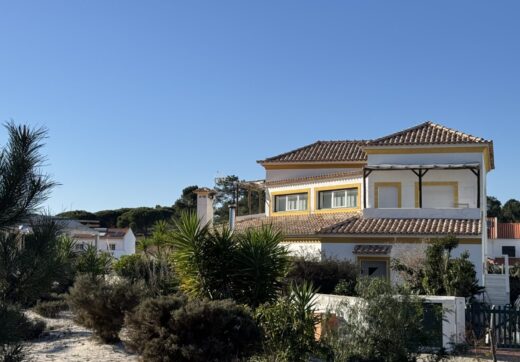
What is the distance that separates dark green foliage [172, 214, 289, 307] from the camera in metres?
16.0

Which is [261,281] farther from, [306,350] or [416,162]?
[416,162]

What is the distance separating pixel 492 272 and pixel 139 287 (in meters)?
22.0

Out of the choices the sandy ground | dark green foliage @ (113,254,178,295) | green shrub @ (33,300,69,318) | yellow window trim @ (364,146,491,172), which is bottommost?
the sandy ground

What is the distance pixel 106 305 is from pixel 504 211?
82199 millimetres

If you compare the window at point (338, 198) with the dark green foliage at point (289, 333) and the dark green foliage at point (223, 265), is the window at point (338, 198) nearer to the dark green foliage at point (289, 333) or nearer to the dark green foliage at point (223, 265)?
the dark green foliage at point (223, 265)

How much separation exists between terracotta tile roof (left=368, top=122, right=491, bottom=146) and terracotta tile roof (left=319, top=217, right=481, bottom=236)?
13.6 ft

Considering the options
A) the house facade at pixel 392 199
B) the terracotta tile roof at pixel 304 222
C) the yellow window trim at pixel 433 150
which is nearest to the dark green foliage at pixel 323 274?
the house facade at pixel 392 199

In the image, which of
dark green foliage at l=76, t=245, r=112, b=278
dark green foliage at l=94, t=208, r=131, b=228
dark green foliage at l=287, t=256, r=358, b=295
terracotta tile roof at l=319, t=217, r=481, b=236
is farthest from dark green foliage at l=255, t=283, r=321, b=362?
dark green foliage at l=94, t=208, r=131, b=228

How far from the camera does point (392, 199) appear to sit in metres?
33.8

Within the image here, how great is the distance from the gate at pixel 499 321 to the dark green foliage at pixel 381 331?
522cm

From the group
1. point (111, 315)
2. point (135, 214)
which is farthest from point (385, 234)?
point (135, 214)

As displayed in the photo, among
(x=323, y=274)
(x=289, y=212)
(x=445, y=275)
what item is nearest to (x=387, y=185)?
(x=289, y=212)

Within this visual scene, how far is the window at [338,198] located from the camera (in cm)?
3590

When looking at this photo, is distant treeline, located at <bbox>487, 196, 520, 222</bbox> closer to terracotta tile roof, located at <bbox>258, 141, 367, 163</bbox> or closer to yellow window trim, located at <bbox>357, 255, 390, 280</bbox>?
terracotta tile roof, located at <bbox>258, 141, 367, 163</bbox>
